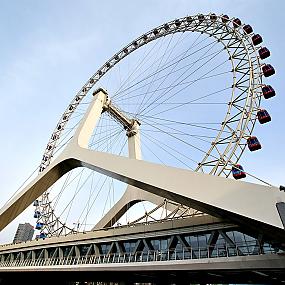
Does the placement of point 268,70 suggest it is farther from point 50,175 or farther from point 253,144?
point 50,175

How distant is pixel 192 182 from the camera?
794 cm

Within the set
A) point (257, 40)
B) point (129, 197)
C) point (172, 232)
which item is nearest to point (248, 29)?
point (257, 40)

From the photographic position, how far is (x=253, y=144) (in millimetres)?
13469

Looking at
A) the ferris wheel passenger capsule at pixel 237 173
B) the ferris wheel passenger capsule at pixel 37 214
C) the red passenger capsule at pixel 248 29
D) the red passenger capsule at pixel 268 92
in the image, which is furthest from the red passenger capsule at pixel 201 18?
the ferris wheel passenger capsule at pixel 37 214

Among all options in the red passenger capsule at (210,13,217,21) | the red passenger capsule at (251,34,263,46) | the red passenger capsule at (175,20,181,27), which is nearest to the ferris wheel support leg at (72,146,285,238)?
the red passenger capsule at (251,34,263,46)

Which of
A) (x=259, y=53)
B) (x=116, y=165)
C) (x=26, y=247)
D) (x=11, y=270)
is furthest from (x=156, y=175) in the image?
(x=26, y=247)

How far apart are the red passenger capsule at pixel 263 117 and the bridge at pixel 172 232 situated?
636 centimetres

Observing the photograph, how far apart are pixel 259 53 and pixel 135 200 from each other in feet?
46.4

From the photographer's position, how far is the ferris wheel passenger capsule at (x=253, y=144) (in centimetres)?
1345

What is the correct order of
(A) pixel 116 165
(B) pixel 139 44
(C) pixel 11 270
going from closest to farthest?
(A) pixel 116 165, (C) pixel 11 270, (B) pixel 139 44

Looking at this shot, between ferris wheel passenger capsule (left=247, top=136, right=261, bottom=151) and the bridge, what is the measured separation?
453 centimetres

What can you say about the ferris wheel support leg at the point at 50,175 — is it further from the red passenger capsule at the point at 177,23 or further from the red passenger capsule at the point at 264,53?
the red passenger capsule at the point at 264,53

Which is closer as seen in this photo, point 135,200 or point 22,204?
point 22,204

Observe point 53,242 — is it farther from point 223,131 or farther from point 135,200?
point 223,131
